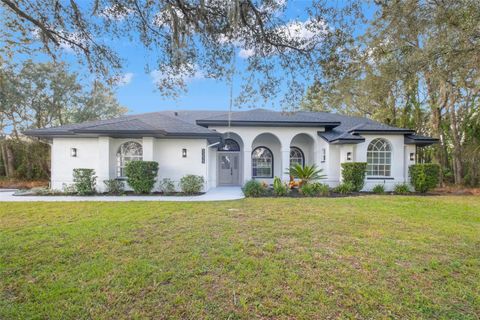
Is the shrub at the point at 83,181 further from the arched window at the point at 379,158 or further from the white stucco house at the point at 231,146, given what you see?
the arched window at the point at 379,158

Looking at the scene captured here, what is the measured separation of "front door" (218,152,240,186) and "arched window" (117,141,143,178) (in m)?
5.42

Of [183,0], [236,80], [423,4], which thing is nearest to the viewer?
[183,0]

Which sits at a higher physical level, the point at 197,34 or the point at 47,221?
the point at 197,34

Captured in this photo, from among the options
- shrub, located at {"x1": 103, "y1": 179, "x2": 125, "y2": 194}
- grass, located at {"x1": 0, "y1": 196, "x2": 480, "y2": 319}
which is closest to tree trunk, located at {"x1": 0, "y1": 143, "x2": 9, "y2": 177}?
shrub, located at {"x1": 103, "y1": 179, "x2": 125, "y2": 194}

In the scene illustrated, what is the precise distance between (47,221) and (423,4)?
11092mm

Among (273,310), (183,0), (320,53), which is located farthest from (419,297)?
(183,0)

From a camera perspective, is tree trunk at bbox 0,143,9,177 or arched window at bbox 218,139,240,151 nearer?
arched window at bbox 218,139,240,151

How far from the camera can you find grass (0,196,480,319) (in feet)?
9.05

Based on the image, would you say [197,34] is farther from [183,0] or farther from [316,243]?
[316,243]

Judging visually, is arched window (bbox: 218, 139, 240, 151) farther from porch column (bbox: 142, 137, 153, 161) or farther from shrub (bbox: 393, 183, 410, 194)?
shrub (bbox: 393, 183, 410, 194)

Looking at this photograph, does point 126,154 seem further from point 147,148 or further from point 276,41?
point 276,41

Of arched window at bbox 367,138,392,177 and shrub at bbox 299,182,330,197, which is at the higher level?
arched window at bbox 367,138,392,177

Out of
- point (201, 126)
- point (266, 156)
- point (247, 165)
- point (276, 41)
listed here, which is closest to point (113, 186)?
point (201, 126)

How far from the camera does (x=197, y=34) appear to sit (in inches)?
211
